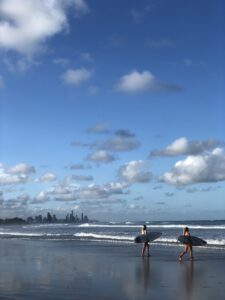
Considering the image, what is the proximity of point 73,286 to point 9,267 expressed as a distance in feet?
23.1

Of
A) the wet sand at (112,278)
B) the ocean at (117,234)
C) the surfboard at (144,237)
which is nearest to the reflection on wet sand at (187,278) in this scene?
the wet sand at (112,278)

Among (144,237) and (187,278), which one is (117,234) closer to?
(144,237)

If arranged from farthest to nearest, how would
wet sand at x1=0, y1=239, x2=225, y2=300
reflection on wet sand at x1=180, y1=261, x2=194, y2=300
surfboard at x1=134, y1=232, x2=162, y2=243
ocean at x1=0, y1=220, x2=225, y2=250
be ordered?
1. ocean at x1=0, y1=220, x2=225, y2=250
2. surfboard at x1=134, y1=232, x2=162, y2=243
3. reflection on wet sand at x1=180, y1=261, x2=194, y2=300
4. wet sand at x1=0, y1=239, x2=225, y2=300

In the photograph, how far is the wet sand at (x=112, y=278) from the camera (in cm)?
1495

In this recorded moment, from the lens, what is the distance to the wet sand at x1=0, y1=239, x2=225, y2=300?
1495 centimetres

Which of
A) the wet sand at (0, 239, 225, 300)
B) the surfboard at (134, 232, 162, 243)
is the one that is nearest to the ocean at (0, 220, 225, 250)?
the surfboard at (134, 232, 162, 243)

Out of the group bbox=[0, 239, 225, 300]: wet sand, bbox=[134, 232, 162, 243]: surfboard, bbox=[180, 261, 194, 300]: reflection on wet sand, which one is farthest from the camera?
bbox=[134, 232, 162, 243]: surfboard

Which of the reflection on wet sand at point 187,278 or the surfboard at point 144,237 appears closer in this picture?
the reflection on wet sand at point 187,278

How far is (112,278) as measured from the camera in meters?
18.8

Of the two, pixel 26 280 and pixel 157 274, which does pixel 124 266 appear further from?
pixel 26 280

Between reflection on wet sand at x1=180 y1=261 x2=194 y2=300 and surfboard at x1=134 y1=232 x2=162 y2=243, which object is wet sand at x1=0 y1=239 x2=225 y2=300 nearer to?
reflection on wet sand at x1=180 y1=261 x2=194 y2=300

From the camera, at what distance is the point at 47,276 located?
18.9 metres

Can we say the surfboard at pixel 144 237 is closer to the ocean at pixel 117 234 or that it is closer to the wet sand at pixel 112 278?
the wet sand at pixel 112 278

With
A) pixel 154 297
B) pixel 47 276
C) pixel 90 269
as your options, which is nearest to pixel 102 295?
pixel 154 297
